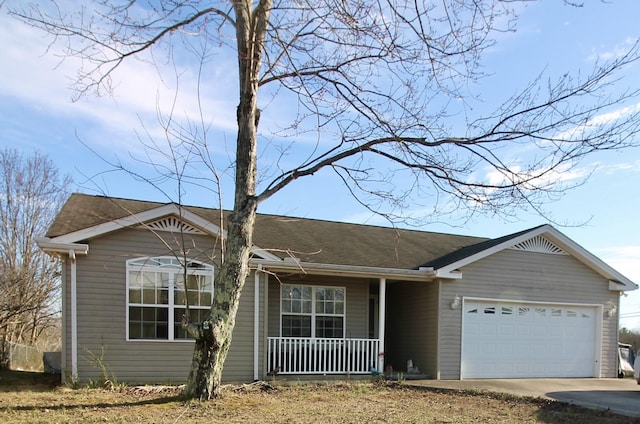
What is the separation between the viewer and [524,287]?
13617mm

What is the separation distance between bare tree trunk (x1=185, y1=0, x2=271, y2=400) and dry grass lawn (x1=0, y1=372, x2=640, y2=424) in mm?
489

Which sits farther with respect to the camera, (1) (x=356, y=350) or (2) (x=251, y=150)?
(1) (x=356, y=350)

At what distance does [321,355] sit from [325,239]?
10.8 feet

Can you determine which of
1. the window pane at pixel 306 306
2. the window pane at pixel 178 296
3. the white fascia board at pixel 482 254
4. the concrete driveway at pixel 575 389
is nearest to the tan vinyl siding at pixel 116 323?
the window pane at pixel 178 296

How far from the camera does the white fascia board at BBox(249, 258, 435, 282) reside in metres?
11.5

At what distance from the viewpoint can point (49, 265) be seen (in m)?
21.5

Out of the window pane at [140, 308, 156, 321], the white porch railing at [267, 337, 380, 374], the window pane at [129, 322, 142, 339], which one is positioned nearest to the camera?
the window pane at [129, 322, 142, 339]

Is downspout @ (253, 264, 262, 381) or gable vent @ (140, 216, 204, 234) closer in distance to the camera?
gable vent @ (140, 216, 204, 234)

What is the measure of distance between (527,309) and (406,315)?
10.7 ft

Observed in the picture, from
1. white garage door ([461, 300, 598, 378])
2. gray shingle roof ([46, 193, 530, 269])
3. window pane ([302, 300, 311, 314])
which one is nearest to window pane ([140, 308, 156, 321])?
gray shingle roof ([46, 193, 530, 269])

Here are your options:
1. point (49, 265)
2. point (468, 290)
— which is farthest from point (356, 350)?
point (49, 265)

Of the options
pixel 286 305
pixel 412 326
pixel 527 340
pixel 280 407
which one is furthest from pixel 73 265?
pixel 527 340

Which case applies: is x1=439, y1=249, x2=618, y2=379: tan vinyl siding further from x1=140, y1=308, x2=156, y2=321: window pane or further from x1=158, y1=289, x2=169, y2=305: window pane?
x1=140, y1=308, x2=156, y2=321: window pane

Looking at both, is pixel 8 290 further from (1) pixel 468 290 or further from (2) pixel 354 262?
(1) pixel 468 290
